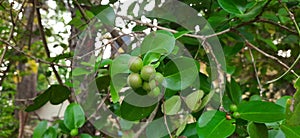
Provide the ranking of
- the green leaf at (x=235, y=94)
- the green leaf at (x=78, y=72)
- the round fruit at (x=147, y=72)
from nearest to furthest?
the round fruit at (x=147, y=72), the green leaf at (x=235, y=94), the green leaf at (x=78, y=72)

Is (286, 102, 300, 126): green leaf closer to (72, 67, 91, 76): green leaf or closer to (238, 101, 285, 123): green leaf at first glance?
(238, 101, 285, 123): green leaf

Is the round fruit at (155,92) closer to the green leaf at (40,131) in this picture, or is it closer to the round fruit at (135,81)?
the round fruit at (135,81)

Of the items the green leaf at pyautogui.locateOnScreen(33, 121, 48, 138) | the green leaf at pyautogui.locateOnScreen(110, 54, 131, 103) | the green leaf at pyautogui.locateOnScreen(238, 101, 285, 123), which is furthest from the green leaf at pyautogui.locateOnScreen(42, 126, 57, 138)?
the green leaf at pyautogui.locateOnScreen(238, 101, 285, 123)

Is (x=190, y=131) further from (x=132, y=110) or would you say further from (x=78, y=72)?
(x=78, y=72)

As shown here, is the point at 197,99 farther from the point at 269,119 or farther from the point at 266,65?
the point at 266,65

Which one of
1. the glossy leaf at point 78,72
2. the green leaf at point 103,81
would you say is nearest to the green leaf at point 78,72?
the glossy leaf at point 78,72

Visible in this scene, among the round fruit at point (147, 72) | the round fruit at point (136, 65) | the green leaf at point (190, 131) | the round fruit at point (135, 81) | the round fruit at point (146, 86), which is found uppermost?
the round fruit at point (136, 65)

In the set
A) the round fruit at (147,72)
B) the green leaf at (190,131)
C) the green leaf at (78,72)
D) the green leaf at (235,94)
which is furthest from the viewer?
the green leaf at (78,72)
